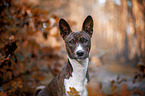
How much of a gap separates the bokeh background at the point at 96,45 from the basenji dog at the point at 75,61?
0.64m

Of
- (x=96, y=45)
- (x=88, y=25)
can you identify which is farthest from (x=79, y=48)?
(x=96, y=45)

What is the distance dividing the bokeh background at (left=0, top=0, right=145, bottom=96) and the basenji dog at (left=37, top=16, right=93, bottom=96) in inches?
25.0

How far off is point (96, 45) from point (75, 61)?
273 centimetres

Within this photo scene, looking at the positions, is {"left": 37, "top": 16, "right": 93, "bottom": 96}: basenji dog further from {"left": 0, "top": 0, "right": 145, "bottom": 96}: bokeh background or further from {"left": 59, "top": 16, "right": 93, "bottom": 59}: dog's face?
{"left": 0, "top": 0, "right": 145, "bottom": 96}: bokeh background

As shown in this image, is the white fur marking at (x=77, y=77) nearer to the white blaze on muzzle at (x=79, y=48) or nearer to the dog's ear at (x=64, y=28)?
the white blaze on muzzle at (x=79, y=48)

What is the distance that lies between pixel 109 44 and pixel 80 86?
2.65 meters

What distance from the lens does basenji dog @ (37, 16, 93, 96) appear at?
167cm

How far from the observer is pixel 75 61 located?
1.73 meters

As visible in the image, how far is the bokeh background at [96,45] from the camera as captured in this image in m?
2.46

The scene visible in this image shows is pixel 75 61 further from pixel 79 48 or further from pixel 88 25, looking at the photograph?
pixel 88 25

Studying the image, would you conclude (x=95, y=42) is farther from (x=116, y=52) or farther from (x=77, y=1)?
(x=77, y=1)

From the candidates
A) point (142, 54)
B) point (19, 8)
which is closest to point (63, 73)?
point (19, 8)

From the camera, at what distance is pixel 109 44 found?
13.7 ft

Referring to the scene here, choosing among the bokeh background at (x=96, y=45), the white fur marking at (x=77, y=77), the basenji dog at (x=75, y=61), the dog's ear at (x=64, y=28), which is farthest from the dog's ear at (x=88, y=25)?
the bokeh background at (x=96, y=45)
